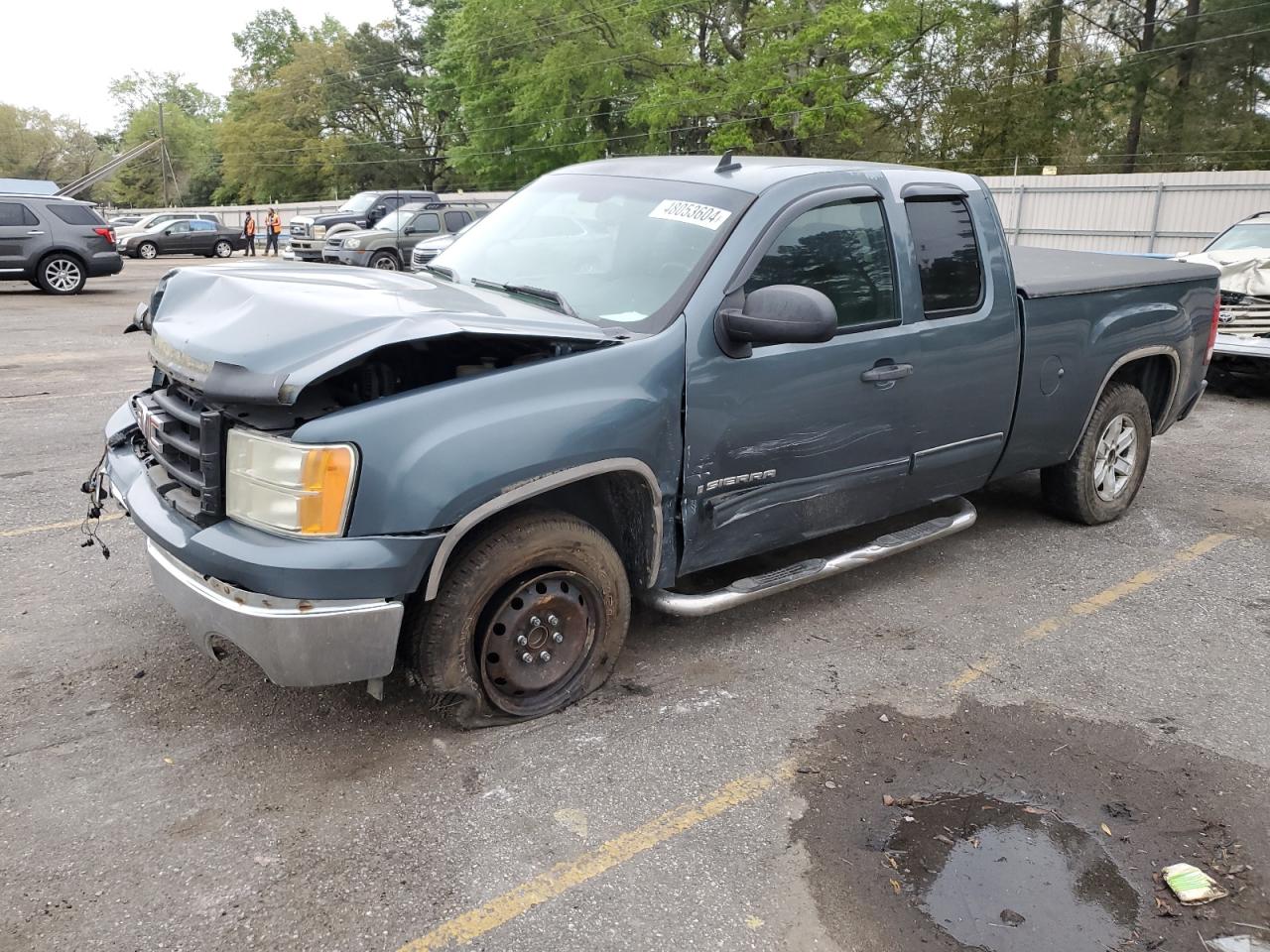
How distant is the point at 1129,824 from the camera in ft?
10.1

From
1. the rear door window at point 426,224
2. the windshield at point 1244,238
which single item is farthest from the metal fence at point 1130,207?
the rear door window at point 426,224

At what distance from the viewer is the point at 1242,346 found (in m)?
9.52

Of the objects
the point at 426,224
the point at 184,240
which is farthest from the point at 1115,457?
the point at 184,240

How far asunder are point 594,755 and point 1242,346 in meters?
8.78

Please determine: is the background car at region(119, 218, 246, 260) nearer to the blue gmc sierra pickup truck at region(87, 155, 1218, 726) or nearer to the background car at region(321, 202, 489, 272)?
the background car at region(321, 202, 489, 272)

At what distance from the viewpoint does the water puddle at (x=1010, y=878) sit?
261 centimetres

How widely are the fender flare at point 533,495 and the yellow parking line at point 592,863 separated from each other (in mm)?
868

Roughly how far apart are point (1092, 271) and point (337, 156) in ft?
248

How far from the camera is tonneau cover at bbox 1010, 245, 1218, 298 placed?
498 centimetres

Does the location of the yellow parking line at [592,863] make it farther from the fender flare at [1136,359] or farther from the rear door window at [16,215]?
the rear door window at [16,215]

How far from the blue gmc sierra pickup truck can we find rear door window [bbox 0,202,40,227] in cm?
1649

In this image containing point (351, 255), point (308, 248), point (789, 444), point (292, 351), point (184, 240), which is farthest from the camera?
point (184, 240)

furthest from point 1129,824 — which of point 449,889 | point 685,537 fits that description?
point 449,889

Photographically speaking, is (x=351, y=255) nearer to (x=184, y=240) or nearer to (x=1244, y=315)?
(x=184, y=240)
